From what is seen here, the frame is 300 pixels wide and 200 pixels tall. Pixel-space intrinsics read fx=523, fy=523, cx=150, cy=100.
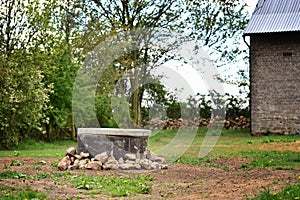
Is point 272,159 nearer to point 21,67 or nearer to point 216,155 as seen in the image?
point 216,155

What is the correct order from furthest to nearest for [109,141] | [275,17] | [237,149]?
[275,17], [237,149], [109,141]

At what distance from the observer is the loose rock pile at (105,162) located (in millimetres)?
11125

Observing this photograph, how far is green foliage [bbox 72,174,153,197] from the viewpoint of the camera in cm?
803

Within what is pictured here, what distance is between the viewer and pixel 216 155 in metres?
14.9

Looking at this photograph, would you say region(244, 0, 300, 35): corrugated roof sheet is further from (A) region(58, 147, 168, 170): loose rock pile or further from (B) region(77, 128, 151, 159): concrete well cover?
(A) region(58, 147, 168, 170): loose rock pile

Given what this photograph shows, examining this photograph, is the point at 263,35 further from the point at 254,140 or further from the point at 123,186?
the point at 123,186

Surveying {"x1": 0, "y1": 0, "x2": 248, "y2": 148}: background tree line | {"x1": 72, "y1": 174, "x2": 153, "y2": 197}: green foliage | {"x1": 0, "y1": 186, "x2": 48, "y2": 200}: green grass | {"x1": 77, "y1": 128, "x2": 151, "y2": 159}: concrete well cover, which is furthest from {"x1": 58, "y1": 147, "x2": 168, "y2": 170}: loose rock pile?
{"x1": 0, "y1": 0, "x2": 248, "y2": 148}: background tree line

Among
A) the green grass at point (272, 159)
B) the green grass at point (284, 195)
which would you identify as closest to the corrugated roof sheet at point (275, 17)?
the green grass at point (272, 159)

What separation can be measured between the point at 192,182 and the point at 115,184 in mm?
1409

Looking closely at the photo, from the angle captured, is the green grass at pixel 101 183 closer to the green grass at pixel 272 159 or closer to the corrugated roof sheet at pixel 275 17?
the green grass at pixel 272 159

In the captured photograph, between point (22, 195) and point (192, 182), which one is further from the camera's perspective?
point (192, 182)

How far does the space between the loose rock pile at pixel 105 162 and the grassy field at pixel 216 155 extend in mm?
1421

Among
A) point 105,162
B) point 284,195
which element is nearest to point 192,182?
point 105,162

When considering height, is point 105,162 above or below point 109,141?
below
